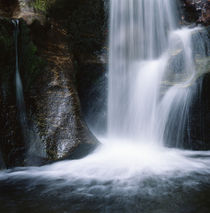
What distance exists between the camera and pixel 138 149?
17.7 ft

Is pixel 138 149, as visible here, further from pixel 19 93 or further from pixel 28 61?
pixel 28 61

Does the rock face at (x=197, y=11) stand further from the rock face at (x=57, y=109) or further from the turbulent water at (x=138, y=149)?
the rock face at (x=57, y=109)

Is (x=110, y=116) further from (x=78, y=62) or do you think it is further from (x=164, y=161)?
(x=164, y=161)

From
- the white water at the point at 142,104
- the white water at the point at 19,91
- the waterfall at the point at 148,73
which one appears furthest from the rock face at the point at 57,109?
the waterfall at the point at 148,73

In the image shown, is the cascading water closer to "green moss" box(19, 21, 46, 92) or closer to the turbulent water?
"green moss" box(19, 21, 46, 92)

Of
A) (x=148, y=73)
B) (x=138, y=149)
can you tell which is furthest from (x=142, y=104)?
(x=138, y=149)

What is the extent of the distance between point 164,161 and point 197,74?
2.74 m

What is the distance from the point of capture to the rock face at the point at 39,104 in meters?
4.11

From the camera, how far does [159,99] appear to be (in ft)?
19.4

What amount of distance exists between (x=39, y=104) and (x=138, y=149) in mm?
2854

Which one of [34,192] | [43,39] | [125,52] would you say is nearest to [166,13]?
[125,52]

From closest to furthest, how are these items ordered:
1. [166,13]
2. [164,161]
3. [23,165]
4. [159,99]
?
[23,165] < [164,161] < [159,99] < [166,13]

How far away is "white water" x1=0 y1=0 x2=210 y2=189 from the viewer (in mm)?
3754

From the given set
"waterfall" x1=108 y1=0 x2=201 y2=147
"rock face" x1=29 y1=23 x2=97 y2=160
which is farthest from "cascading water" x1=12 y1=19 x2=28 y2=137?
"waterfall" x1=108 y1=0 x2=201 y2=147
